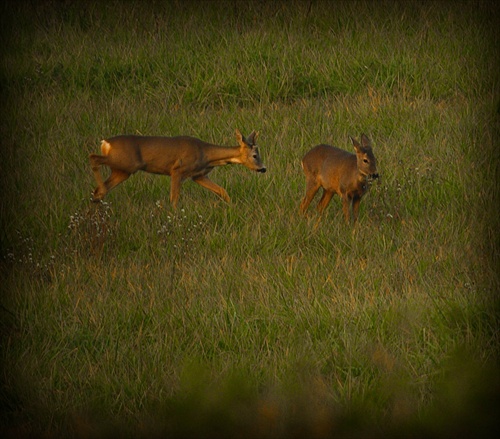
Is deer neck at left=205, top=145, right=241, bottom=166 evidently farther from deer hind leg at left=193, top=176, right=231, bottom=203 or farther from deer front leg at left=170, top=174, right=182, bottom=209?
deer front leg at left=170, top=174, right=182, bottom=209

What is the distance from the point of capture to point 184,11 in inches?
514

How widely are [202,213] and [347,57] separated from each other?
190 inches

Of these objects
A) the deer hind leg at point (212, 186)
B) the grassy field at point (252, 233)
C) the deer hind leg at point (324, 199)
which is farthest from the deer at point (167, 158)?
the deer hind leg at point (324, 199)

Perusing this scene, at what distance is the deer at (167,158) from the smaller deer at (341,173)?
1.73 feet

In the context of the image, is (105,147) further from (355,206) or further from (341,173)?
(355,206)

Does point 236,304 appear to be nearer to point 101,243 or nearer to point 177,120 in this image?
point 101,243

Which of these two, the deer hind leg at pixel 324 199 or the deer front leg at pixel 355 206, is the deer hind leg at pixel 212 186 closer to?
the deer hind leg at pixel 324 199

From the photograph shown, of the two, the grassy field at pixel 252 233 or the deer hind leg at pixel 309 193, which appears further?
the deer hind leg at pixel 309 193

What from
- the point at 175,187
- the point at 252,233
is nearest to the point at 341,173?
the point at 252,233

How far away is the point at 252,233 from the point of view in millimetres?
7062

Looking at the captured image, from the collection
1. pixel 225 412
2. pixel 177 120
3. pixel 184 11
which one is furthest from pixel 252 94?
pixel 225 412

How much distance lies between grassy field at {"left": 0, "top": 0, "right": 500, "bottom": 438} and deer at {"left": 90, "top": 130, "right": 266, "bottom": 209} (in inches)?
8.4

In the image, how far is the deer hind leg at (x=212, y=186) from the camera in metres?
8.16

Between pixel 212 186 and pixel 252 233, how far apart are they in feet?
4.86
